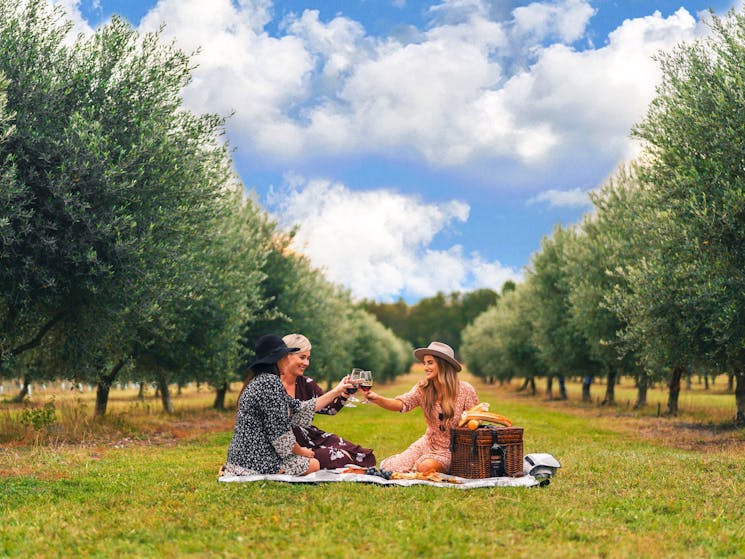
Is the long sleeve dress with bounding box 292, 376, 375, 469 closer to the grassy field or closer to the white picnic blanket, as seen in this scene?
the white picnic blanket

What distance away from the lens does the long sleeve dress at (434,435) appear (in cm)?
1143

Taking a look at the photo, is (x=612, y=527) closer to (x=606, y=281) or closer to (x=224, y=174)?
(x=224, y=174)

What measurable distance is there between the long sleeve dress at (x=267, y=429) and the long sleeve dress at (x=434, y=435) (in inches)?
60.5

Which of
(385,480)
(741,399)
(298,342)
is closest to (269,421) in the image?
(298,342)

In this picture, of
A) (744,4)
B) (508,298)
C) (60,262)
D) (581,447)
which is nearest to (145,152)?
(60,262)

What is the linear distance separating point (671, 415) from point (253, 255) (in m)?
19.0

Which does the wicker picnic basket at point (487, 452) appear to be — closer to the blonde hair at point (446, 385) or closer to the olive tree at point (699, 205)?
the blonde hair at point (446, 385)

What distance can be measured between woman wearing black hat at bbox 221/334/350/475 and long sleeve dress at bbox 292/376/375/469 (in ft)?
1.44

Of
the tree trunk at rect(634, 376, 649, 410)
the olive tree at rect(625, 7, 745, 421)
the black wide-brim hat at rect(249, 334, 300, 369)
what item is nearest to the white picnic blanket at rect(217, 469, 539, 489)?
the black wide-brim hat at rect(249, 334, 300, 369)

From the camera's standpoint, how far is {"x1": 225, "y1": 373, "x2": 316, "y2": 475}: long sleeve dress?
423 inches

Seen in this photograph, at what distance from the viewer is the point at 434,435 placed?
11.6m

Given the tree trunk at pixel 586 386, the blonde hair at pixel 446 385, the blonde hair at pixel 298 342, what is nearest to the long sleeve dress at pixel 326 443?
the blonde hair at pixel 298 342

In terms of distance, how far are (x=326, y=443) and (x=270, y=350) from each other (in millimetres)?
2122

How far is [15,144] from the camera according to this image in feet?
52.0
